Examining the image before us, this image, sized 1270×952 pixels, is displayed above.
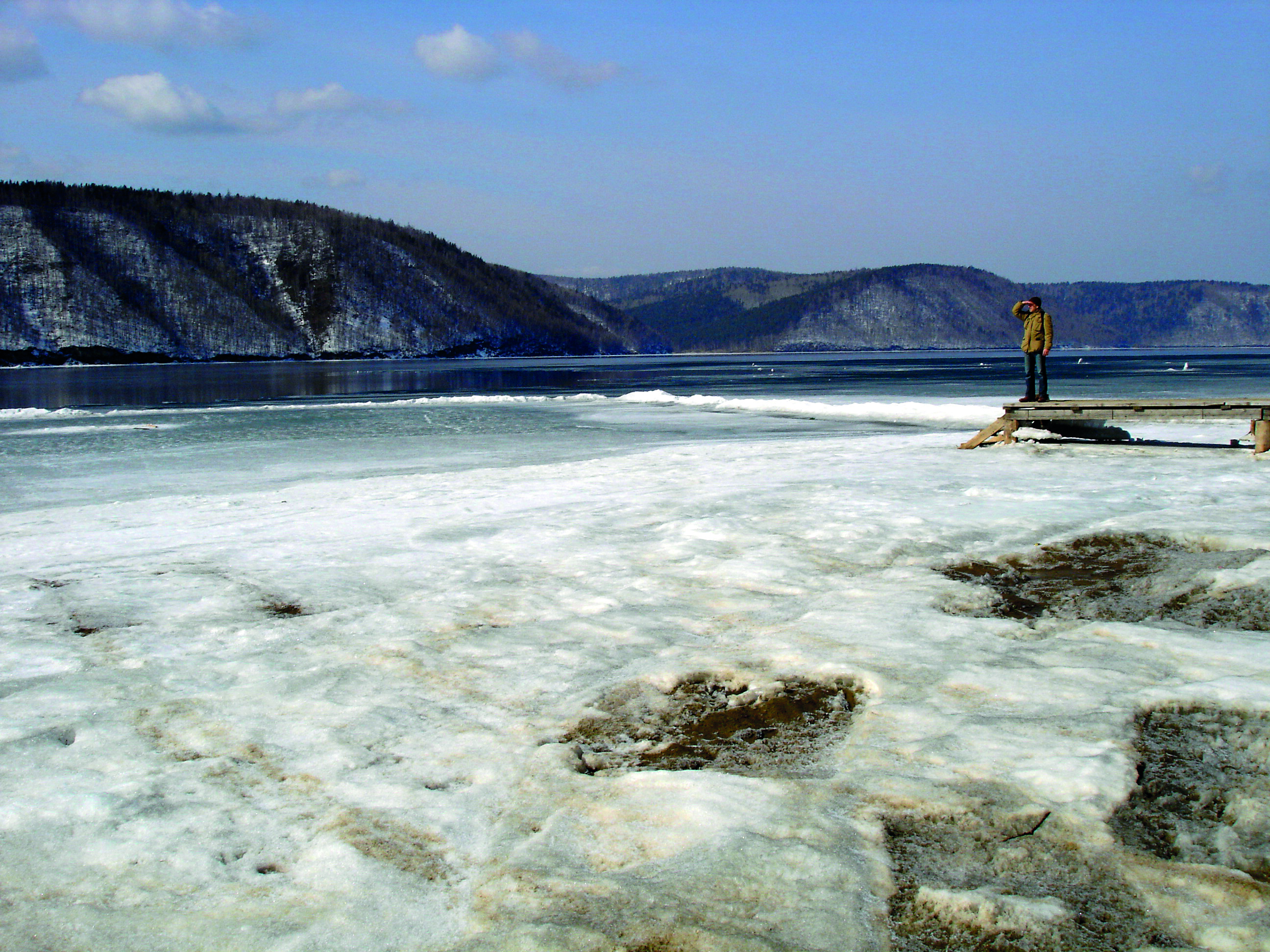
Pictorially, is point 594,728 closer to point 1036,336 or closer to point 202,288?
point 1036,336

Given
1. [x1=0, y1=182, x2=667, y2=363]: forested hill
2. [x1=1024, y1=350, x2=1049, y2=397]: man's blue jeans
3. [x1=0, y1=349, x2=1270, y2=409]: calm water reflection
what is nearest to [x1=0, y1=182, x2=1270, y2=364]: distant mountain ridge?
[x1=0, y1=182, x2=667, y2=363]: forested hill

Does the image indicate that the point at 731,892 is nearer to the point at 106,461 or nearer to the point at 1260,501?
the point at 1260,501

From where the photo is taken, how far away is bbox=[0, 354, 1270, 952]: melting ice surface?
254 centimetres

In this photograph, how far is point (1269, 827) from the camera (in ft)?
9.44

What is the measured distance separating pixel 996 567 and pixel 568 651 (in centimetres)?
331

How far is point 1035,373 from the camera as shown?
1470 cm

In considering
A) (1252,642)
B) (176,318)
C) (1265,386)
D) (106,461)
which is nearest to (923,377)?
(1265,386)

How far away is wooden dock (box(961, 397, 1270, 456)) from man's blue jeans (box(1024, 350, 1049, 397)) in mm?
1031

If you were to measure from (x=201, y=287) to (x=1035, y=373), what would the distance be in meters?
173

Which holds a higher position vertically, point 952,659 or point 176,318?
point 176,318

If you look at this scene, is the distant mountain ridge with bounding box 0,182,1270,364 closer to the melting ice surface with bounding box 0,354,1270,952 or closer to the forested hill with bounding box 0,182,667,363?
the forested hill with bounding box 0,182,667,363

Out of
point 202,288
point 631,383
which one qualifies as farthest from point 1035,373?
point 202,288

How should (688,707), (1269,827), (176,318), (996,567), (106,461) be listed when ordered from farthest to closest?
1. (176,318)
2. (106,461)
3. (996,567)
4. (688,707)
5. (1269,827)

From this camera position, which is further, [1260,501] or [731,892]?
[1260,501]
